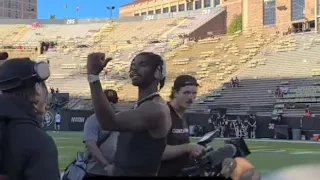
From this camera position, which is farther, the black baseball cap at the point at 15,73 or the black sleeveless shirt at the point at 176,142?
the black sleeveless shirt at the point at 176,142

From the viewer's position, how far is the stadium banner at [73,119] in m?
33.6

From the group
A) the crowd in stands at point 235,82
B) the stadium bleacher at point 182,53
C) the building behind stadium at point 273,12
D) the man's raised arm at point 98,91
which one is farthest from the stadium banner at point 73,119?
the man's raised arm at point 98,91

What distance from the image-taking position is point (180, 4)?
304 ft

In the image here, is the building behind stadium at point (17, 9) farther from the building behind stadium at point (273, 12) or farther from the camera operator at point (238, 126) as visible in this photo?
the camera operator at point (238, 126)

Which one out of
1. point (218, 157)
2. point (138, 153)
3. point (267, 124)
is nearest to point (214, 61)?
point (267, 124)

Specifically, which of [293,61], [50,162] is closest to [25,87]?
[50,162]

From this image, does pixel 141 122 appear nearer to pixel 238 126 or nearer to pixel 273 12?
pixel 238 126

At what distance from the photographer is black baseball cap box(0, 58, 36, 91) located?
2436mm

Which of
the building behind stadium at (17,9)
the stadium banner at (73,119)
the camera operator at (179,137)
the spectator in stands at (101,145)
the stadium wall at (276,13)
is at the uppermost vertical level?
the building behind stadium at (17,9)

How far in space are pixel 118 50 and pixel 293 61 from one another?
679 inches

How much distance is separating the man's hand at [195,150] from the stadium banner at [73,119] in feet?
98.8

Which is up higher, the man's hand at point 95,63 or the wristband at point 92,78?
the man's hand at point 95,63

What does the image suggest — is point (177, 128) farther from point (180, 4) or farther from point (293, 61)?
point (180, 4)

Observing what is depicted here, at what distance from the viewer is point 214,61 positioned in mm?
44000
